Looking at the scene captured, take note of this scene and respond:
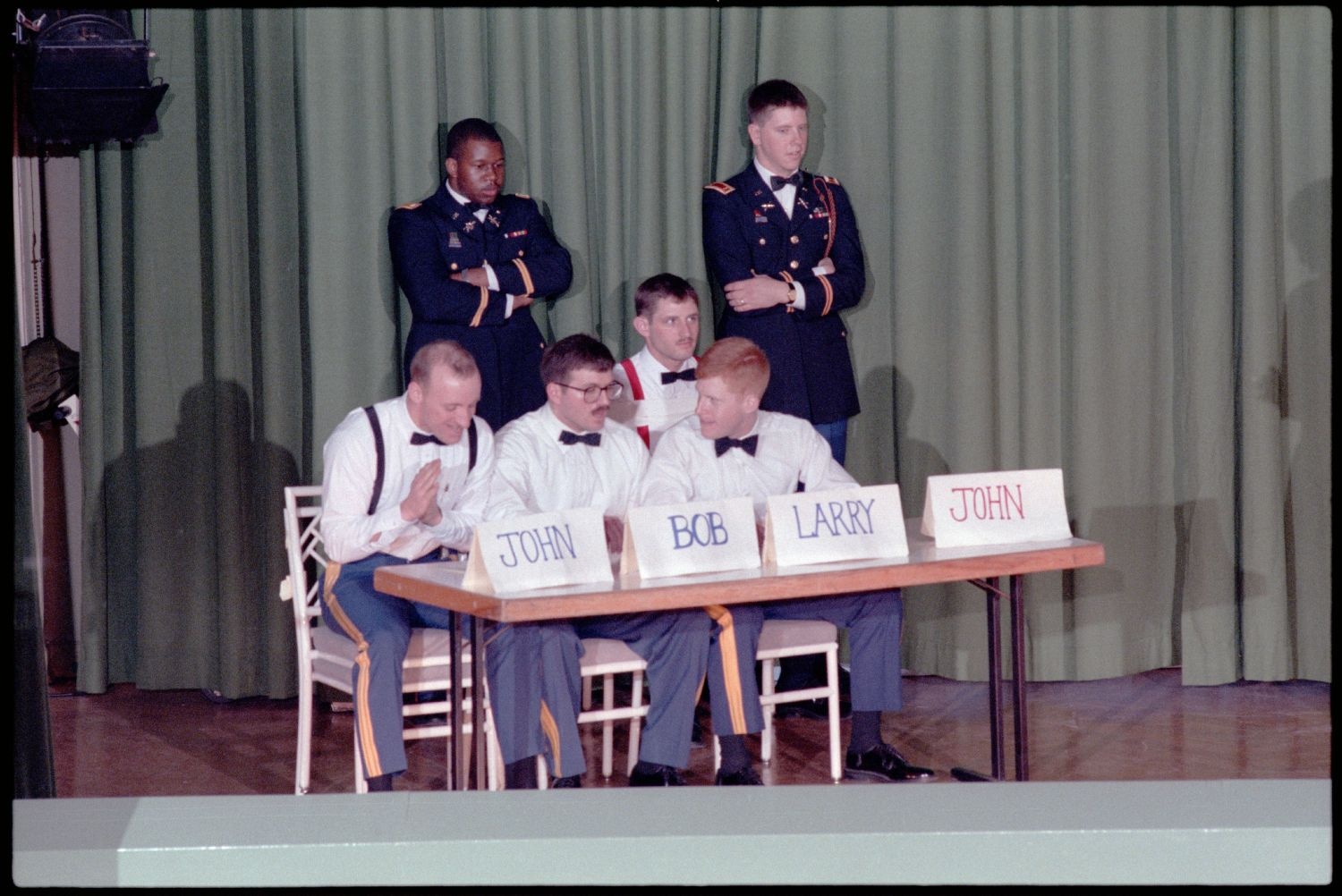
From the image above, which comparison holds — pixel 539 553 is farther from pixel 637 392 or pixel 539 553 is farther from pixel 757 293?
pixel 757 293

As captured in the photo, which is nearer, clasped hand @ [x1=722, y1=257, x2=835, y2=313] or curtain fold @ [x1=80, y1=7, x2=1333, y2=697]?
clasped hand @ [x1=722, y1=257, x2=835, y2=313]

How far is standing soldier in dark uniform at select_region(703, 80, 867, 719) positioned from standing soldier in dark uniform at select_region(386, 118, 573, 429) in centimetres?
48

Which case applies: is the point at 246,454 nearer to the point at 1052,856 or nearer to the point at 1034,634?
the point at 1034,634

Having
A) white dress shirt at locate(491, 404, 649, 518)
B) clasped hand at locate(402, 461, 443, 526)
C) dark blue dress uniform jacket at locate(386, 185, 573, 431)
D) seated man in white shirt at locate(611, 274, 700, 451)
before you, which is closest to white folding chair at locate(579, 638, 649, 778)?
white dress shirt at locate(491, 404, 649, 518)

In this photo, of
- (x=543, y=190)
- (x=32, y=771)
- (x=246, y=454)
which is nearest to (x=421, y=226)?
(x=543, y=190)

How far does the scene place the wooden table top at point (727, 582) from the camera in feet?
10.1

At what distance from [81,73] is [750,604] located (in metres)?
2.35

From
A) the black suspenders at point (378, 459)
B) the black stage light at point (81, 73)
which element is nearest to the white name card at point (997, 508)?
the black suspenders at point (378, 459)

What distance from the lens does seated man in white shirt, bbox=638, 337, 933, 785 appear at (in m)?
3.81

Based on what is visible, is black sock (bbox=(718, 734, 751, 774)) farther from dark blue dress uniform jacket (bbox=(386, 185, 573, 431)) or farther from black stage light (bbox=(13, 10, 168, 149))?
black stage light (bbox=(13, 10, 168, 149))

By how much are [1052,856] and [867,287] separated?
3.74m

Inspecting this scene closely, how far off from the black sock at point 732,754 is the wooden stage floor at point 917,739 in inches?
11.5

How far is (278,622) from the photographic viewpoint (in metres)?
4.95

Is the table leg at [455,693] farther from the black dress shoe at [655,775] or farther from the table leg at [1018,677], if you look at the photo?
the table leg at [1018,677]
